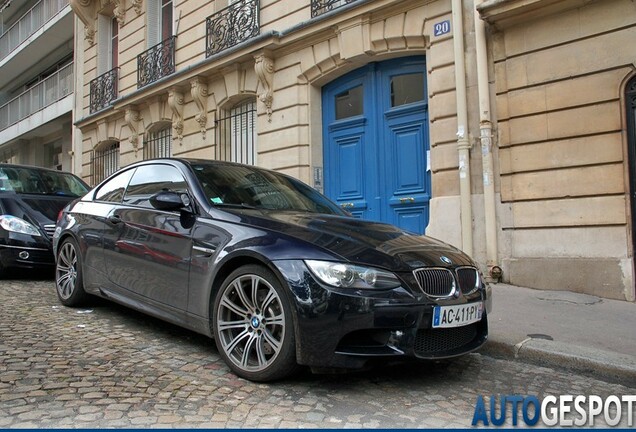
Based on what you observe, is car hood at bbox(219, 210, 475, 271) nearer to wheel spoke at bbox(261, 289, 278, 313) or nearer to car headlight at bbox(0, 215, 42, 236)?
wheel spoke at bbox(261, 289, 278, 313)

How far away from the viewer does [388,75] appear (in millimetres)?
8641

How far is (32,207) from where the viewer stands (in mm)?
6887

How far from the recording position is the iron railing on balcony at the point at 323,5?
8.93 m

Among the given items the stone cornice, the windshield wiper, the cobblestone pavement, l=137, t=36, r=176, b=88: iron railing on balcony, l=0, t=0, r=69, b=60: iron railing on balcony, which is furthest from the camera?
l=0, t=0, r=69, b=60: iron railing on balcony

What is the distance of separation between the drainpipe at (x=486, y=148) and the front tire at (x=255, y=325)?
4.52m

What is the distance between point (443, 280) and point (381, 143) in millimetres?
5634

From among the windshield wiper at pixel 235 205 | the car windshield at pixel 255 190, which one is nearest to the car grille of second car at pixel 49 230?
the car windshield at pixel 255 190

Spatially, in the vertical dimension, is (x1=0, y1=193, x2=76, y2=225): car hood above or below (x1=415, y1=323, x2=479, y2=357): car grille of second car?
above

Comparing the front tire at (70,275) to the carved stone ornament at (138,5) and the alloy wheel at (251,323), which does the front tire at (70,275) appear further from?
the carved stone ornament at (138,5)

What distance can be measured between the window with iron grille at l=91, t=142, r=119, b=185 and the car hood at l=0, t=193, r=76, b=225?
8203 mm

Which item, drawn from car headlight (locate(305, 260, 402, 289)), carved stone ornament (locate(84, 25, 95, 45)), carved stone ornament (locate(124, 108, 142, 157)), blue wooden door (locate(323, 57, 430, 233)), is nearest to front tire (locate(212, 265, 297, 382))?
car headlight (locate(305, 260, 402, 289))

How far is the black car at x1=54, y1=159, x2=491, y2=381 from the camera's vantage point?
→ 2.84 meters

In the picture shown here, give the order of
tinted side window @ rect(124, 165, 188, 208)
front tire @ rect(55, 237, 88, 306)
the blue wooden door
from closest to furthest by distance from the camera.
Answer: tinted side window @ rect(124, 165, 188, 208), front tire @ rect(55, 237, 88, 306), the blue wooden door

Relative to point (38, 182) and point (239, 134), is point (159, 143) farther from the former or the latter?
point (38, 182)
